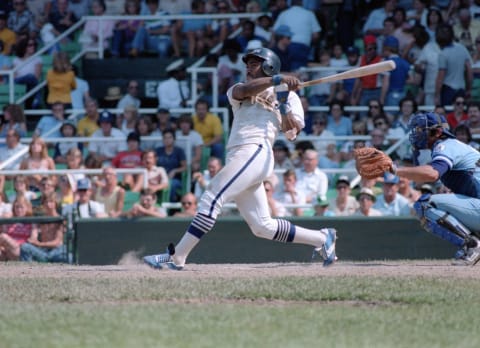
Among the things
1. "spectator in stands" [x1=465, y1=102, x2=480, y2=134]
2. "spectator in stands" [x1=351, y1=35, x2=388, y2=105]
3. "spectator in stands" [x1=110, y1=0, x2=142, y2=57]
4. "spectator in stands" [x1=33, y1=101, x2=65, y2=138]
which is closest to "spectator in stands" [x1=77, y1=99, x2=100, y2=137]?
"spectator in stands" [x1=33, y1=101, x2=65, y2=138]

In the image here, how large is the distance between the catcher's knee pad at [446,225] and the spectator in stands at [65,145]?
6.87m

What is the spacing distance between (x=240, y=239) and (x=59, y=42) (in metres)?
7.28

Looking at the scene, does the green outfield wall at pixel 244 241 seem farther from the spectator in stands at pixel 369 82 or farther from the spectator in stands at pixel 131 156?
the spectator in stands at pixel 369 82

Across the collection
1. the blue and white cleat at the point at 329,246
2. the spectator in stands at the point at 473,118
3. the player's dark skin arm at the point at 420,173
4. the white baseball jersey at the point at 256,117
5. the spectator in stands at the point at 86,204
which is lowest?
the spectator in stands at the point at 86,204

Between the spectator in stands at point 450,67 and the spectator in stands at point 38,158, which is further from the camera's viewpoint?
the spectator in stands at point 450,67

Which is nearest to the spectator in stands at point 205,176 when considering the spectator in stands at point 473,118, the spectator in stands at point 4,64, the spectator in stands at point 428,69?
the spectator in stands at point 473,118

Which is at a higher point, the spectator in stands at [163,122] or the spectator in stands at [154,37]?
the spectator in stands at [154,37]

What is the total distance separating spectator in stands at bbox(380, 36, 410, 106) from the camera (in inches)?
656

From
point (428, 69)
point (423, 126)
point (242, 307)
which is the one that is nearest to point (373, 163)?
point (423, 126)

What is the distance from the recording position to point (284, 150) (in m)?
15.2

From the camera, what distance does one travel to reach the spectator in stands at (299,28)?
686 inches

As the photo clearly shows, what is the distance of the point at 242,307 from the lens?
8102mm

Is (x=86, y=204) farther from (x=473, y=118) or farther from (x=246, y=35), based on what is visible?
(x=473, y=118)

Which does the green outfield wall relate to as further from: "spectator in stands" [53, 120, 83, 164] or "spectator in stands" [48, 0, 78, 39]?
"spectator in stands" [48, 0, 78, 39]
